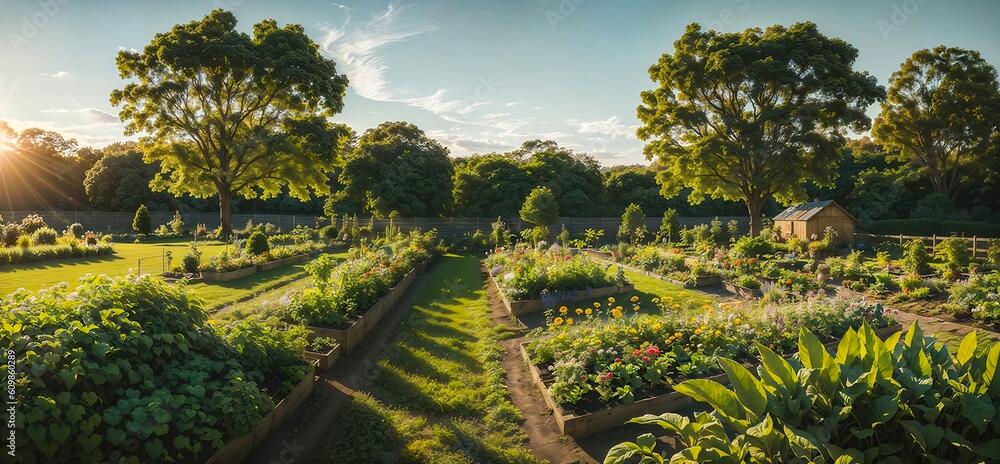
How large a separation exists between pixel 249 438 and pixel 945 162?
142 feet

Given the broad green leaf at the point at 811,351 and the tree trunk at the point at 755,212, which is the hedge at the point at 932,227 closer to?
the tree trunk at the point at 755,212

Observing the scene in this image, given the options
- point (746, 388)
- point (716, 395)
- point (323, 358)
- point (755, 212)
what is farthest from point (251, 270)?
point (755, 212)

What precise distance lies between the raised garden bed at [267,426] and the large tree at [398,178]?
26724 mm

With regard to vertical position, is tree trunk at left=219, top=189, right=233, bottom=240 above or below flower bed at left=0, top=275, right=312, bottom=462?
above

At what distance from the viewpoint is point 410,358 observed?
6.68 meters

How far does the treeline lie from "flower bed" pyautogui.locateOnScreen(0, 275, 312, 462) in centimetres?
2526

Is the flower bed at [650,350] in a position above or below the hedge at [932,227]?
below

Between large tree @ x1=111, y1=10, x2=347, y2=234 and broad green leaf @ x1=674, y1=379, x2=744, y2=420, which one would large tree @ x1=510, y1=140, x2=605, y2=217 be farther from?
broad green leaf @ x1=674, y1=379, x2=744, y2=420

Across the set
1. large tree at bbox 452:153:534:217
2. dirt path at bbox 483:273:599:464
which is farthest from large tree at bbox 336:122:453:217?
dirt path at bbox 483:273:599:464

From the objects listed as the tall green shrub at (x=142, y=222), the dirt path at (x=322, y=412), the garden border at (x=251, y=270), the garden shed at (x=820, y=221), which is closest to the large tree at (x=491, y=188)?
the garden shed at (x=820, y=221)

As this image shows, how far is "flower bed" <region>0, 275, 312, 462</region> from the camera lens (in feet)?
8.61

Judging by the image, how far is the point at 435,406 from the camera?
5.05 metres

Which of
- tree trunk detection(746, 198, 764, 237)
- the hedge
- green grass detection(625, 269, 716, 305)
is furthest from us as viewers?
the hedge

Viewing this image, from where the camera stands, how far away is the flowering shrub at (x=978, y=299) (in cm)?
779
